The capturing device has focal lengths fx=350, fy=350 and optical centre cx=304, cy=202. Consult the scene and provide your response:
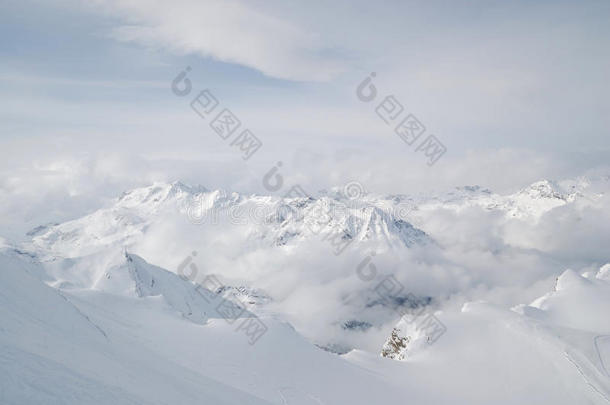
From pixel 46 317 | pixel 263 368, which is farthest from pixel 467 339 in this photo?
pixel 46 317

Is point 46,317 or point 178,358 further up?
point 46,317

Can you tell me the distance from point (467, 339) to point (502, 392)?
1213 centimetres

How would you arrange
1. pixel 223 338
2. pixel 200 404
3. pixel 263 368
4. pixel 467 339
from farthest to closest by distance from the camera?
pixel 467 339
pixel 223 338
pixel 263 368
pixel 200 404

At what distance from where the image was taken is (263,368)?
1542 inches

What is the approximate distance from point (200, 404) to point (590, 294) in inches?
3560

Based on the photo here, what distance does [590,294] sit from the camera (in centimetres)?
7681

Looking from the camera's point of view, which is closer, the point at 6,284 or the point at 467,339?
the point at 6,284

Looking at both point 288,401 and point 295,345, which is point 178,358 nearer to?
point 288,401

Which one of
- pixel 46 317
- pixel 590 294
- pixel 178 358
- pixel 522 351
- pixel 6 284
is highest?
pixel 6 284

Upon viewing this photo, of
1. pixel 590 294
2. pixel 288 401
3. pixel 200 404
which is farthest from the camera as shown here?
pixel 590 294

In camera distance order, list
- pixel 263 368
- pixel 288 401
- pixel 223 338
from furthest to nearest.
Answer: pixel 223 338 → pixel 263 368 → pixel 288 401

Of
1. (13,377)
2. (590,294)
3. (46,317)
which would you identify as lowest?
(590,294)

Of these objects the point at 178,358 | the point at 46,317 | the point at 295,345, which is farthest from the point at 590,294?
the point at 46,317

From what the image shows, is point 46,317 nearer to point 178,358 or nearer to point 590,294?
point 178,358
